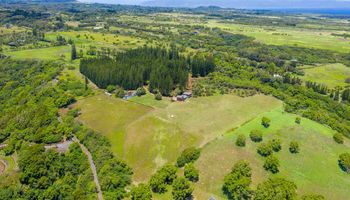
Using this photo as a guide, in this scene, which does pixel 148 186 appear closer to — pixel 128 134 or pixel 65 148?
pixel 128 134

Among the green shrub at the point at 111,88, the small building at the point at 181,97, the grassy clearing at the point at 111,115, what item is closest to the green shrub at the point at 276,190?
the grassy clearing at the point at 111,115

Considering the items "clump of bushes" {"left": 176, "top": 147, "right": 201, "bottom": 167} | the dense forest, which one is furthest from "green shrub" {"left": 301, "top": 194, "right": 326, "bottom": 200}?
the dense forest

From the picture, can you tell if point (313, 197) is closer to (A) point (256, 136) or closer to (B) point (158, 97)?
(A) point (256, 136)

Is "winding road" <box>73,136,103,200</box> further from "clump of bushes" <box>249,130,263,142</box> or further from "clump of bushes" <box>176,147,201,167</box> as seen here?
"clump of bushes" <box>249,130,263,142</box>

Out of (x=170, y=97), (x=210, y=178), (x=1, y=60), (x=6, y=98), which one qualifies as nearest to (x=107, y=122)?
(x=170, y=97)

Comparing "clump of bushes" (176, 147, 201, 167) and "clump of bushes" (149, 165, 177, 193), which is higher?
"clump of bushes" (176, 147, 201, 167)

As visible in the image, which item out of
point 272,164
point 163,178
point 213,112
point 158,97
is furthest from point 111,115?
point 272,164
